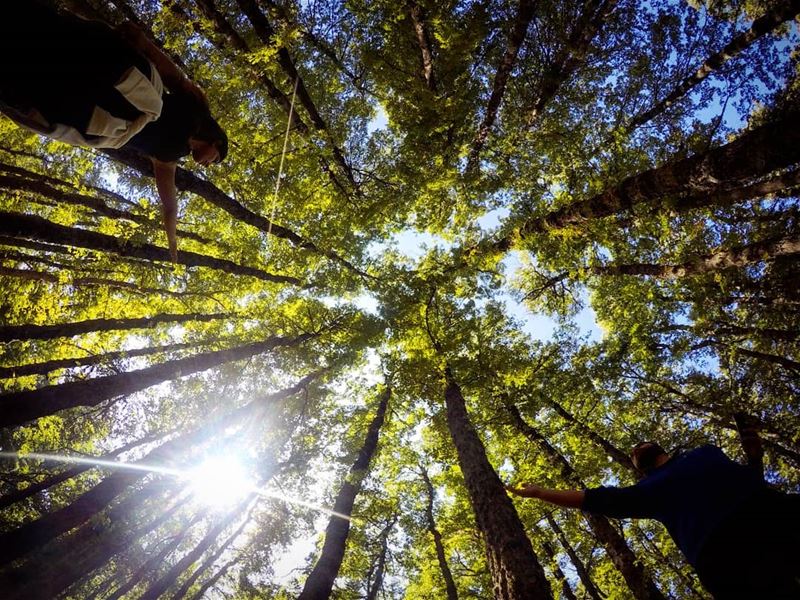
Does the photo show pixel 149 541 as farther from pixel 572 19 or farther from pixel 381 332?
pixel 572 19

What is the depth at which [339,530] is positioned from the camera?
29.6 feet

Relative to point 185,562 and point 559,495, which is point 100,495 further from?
point 185,562

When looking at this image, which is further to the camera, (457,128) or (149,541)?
(149,541)

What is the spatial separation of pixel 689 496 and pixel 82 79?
4.35 metres

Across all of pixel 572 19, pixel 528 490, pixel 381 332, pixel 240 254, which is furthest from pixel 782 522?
pixel 572 19

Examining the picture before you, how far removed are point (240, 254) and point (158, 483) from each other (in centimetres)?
691

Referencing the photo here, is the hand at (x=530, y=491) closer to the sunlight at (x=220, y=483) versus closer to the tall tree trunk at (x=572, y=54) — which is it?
the tall tree trunk at (x=572, y=54)

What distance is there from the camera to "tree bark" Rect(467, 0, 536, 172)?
7413 millimetres

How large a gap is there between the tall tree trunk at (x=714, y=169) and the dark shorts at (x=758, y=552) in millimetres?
3375

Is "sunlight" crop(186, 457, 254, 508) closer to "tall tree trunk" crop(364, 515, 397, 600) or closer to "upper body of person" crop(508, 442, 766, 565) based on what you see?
"tall tree trunk" crop(364, 515, 397, 600)

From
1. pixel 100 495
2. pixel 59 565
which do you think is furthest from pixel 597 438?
pixel 59 565

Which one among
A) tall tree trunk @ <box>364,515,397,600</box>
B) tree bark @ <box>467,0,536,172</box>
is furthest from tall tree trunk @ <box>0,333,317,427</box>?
tall tree trunk @ <box>364,515,397,600</box>

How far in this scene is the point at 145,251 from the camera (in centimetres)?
696

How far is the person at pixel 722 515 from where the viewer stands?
1880mm
